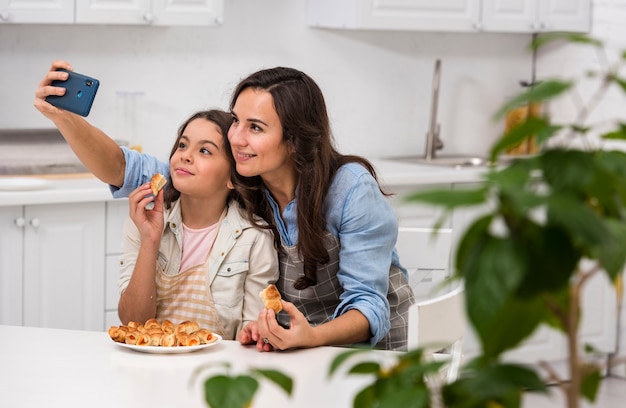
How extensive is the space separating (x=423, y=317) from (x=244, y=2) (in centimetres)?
252

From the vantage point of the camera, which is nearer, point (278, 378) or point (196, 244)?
point (278, 378)

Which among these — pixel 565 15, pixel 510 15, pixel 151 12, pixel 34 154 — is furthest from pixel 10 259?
pixel 565 15

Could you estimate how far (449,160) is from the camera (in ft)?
14.9

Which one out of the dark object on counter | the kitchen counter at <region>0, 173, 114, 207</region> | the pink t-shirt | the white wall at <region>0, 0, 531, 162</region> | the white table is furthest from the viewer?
the white wall at <region>0, 0, 531, 162</region>

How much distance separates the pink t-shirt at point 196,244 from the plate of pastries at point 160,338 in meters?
0.38

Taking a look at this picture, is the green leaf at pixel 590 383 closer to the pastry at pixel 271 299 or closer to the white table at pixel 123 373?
the white table at pixel 123 373

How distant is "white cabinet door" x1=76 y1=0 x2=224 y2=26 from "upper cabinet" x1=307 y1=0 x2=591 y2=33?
0.64 m

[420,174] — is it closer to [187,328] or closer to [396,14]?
[396,14]

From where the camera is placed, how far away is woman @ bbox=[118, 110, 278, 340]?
2.12 metres

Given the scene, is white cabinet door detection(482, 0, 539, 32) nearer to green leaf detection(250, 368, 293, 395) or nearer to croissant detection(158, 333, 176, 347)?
croissant detection(158, 333, 176, 347)

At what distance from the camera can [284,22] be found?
419 cm

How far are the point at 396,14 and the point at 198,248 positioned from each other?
2.15 m

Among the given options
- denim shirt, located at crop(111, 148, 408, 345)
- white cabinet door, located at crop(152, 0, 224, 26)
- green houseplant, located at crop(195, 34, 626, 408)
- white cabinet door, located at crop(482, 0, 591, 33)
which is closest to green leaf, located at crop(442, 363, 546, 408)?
green houseplant, located at crop(195, 34, 626, 408)

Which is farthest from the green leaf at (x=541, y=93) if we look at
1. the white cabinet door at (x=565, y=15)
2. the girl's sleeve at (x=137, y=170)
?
the white cabinet door at (x=565, y=15)
